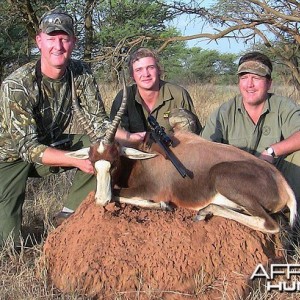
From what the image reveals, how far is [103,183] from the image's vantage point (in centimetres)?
425

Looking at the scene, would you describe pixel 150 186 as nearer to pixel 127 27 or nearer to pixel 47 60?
pixel 47 60

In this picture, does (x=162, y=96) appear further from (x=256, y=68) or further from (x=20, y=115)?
(x=20, y=115)

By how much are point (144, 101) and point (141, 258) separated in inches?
114

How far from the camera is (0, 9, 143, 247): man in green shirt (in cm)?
487

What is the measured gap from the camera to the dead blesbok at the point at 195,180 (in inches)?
169

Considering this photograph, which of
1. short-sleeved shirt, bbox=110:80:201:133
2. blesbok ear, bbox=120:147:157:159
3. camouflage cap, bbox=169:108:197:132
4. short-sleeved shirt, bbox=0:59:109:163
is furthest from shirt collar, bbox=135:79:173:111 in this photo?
blesbok ear, bbox=120:147:157:159

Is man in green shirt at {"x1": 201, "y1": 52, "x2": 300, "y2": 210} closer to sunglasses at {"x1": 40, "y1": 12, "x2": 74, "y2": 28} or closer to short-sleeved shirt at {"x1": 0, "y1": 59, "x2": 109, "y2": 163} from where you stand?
short-sleeved shirt at {"x1": 0, "y1": 59, "x2": 109, "y2": 163}

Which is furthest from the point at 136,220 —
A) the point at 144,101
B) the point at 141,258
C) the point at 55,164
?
the point at 144,101

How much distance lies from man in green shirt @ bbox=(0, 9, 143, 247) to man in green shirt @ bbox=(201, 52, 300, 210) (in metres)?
1.29

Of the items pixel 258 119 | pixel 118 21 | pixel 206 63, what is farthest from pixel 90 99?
pixel 206 63

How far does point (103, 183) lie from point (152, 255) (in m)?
0.74

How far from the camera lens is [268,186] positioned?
4.45m

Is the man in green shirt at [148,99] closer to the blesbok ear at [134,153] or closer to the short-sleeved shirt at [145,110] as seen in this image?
the short-sleeved shirt at [145,110]

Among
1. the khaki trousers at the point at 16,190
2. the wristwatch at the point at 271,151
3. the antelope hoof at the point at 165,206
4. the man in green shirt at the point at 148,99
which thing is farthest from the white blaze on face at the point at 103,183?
the man in green shirt at the point at 148,99
